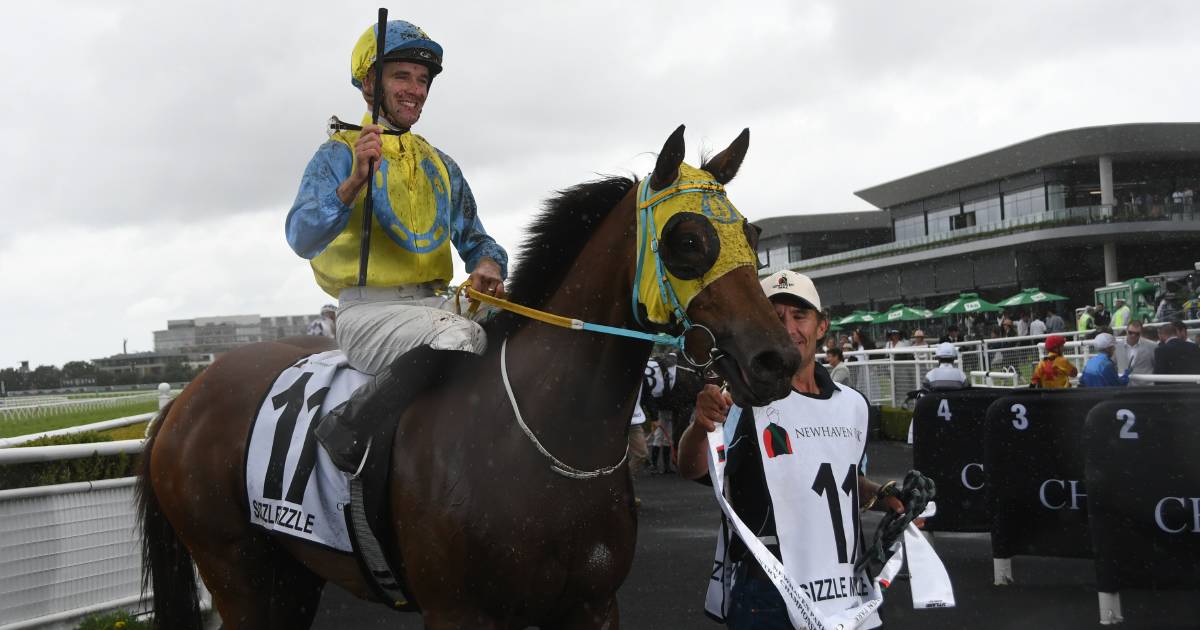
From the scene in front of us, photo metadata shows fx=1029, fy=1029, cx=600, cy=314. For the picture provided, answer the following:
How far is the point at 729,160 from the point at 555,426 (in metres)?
0.89

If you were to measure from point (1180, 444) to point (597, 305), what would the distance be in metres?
4.04

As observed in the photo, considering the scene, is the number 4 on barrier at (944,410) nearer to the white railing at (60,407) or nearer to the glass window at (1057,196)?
the white railing at (60,407)

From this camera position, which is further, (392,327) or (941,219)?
(941,219)

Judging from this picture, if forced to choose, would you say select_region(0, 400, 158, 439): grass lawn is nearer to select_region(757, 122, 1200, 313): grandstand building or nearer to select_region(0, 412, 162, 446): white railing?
select_region(0, 412, 162, 446): white railing

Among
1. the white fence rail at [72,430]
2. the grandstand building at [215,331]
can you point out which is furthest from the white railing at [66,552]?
the grandstand building at [215,331]

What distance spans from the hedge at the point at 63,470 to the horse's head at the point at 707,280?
436 centimetres

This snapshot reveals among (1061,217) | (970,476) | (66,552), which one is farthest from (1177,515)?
(1061,217)

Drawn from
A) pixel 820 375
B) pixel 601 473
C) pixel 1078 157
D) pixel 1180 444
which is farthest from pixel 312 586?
pixel 1078 157

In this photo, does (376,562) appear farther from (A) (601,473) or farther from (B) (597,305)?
(B) (597,305)

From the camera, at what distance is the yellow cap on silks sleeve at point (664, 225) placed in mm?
2543

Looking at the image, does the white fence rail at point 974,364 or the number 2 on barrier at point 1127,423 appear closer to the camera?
the number 2 on barrier at point 1127,423

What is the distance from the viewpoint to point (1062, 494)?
6590mm

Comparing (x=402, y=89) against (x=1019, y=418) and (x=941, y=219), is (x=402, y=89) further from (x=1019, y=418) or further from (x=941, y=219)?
(x=941, y=219)

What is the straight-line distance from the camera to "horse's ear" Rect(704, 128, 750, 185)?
2.86 meters
